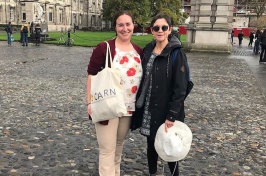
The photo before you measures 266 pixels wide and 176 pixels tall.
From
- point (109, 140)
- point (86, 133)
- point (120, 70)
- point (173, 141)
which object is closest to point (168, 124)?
point (173, 141)

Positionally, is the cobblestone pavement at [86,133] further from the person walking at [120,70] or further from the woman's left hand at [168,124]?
the woman's left hand at [168,124]

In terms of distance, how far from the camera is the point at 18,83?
1063cm

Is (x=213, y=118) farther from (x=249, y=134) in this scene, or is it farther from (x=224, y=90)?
(x=224, y=90)

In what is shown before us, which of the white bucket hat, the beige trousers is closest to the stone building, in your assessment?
the beige trousers

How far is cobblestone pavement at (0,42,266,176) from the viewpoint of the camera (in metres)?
4.60

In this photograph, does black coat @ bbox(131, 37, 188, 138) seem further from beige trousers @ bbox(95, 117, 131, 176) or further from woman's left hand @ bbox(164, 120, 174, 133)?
beige trousers @ bbox(95, 117, 131, 176)

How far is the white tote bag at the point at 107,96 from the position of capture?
328cm

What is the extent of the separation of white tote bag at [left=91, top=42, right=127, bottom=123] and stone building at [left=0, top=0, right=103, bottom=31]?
159 feet

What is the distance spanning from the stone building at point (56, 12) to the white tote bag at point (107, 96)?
48602mm

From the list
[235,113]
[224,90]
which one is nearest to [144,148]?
[235,113]

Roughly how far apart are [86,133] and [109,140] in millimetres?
2533

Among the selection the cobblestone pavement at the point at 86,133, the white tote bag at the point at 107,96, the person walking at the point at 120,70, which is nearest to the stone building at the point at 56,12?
the cobblestone pavement at the point at 86,133

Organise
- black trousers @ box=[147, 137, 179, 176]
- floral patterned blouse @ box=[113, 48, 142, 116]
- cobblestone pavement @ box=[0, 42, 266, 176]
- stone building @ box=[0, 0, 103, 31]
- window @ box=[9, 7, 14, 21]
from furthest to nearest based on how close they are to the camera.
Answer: window @ box=[9, 7, 14, 21]
stone building @ box=[0, 0, 103, 31]
cobblestone pavement @ box=[0, 42, 266, 176]
black trousers @ box=[147, 137, 179, 176]
floral patterned blouse @ box=[113, 48, 142, 116]

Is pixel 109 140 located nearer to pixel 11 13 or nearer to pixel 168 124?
pixel 168 124
